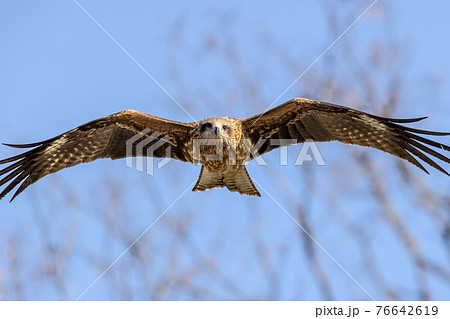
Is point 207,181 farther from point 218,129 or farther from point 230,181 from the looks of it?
point 218,129

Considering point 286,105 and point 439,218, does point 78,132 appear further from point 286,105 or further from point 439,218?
point 439,218

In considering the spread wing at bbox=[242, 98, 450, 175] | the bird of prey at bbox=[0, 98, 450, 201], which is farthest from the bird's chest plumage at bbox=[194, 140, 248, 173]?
the spread wing at bbox=[242, 98, 450, 175]

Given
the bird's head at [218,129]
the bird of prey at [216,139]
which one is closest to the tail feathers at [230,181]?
the bird of prey at [216,139]

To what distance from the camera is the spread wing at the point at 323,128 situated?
10188 millimetres

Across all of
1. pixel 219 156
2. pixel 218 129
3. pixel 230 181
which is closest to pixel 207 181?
pixel 230 181

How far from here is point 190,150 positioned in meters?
10.5

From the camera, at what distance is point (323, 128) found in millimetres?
10555

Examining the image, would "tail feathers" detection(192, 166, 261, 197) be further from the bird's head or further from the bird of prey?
the bird's head

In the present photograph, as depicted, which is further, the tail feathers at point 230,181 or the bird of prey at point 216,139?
the tail feathers at point 230,181

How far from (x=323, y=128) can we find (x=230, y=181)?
4.74 ft

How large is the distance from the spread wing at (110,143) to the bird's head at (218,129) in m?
0.30

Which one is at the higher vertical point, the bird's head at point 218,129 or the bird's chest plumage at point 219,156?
the bird's head at point 218,129

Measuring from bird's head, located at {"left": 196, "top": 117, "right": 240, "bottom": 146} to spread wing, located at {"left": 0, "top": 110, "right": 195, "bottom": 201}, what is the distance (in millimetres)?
297

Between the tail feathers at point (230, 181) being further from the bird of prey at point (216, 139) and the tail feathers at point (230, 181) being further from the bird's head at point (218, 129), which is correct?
the bird's head at point (218, 129)
